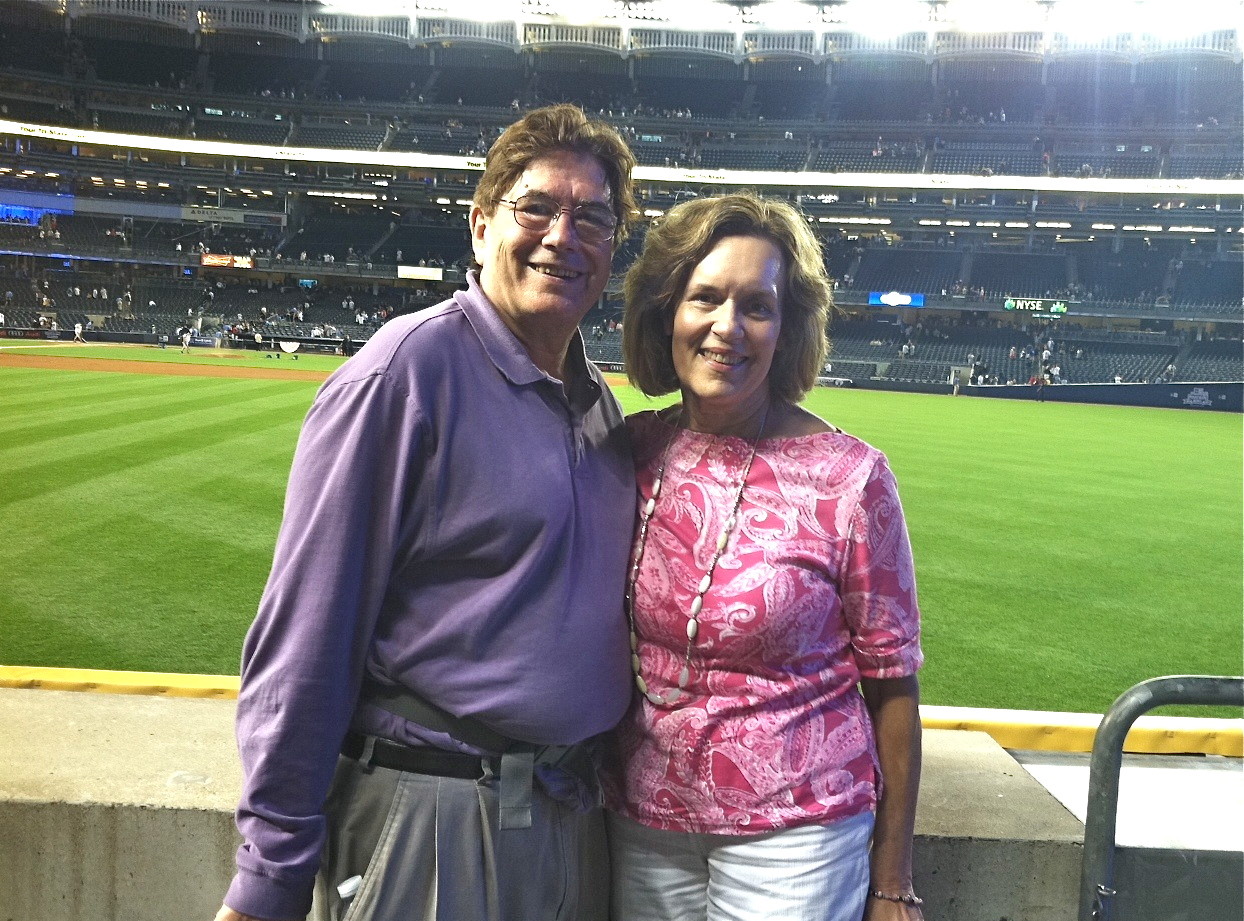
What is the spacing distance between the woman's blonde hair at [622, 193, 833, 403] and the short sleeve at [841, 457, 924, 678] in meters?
0.48

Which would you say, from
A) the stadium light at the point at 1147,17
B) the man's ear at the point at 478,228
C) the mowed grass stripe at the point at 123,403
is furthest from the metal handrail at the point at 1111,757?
the stadium light at the point at 1147,17

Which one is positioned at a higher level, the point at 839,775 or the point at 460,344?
the point at 460,344

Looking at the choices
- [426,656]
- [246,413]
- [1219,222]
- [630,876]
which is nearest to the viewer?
[426,656]

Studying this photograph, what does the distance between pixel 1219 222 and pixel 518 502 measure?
58.8 m

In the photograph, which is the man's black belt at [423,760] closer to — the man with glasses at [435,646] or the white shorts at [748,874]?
the man with glasses at [435,646]

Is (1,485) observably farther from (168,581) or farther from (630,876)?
(630,876)

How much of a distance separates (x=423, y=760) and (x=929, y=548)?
7568 millimetres

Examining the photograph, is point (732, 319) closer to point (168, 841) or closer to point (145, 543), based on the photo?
point (168, 841)

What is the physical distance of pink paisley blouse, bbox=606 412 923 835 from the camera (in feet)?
6.77

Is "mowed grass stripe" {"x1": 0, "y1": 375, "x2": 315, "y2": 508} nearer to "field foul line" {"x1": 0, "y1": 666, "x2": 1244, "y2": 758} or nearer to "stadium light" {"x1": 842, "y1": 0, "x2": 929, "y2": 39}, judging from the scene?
"field foul line" {"x1": 0, "y1": 666, "x2": 1244, "y2": 758}

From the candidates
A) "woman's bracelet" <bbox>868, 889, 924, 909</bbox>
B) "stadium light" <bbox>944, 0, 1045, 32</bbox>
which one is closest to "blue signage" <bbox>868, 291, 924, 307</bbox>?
"stadium light" <bbox>944, 0, 1045, 32</bbox>

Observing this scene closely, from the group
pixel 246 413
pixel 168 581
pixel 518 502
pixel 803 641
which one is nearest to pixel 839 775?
pixel 803 641

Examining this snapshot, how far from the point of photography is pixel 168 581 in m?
6.69

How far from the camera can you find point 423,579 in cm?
201
